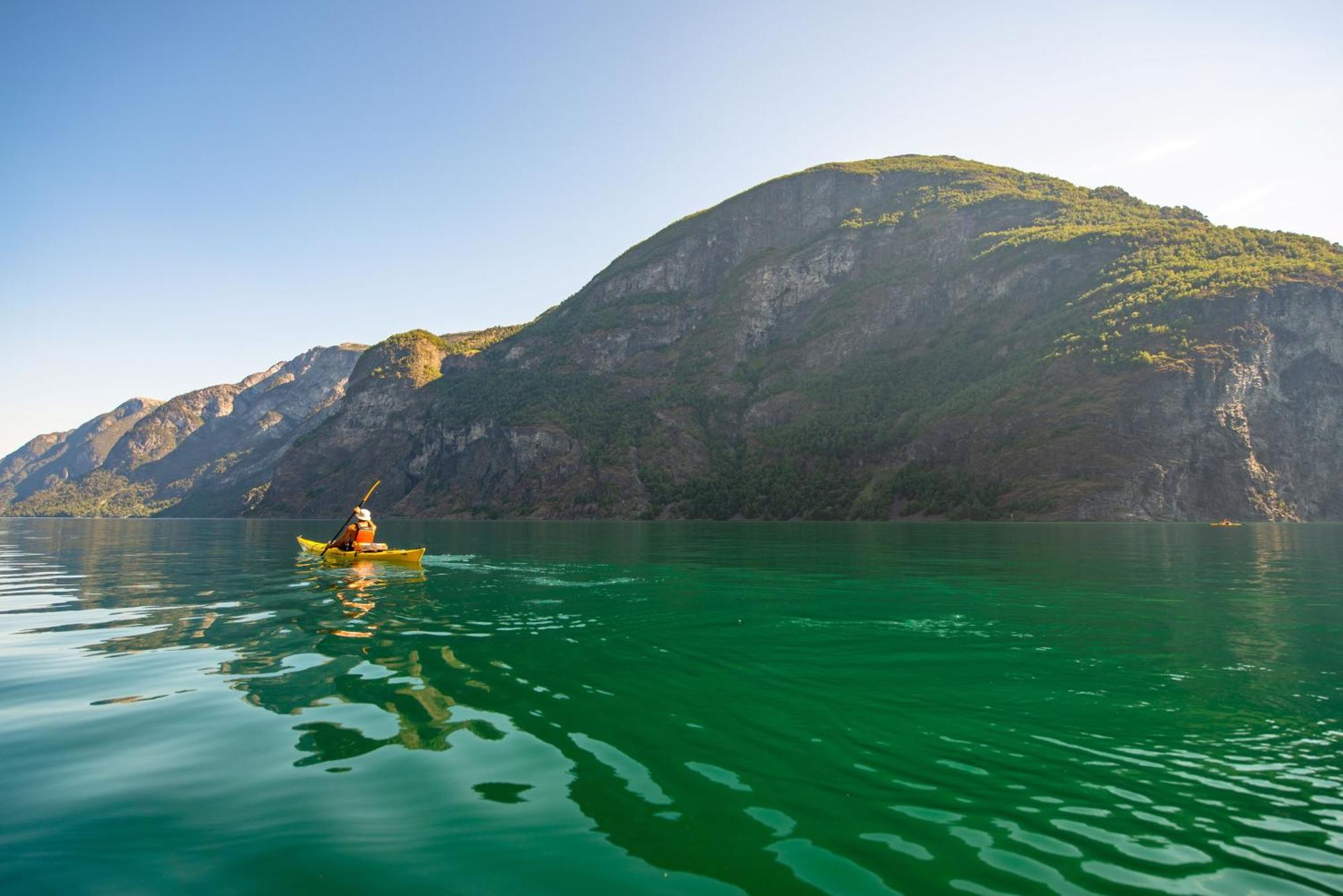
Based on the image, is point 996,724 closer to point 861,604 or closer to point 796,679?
point 796,679

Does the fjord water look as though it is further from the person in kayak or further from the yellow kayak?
the person in kayak

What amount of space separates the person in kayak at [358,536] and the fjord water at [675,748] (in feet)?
54.4

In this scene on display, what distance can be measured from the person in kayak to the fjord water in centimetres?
1657

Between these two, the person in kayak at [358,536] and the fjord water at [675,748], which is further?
the person in kayak at [358,536]

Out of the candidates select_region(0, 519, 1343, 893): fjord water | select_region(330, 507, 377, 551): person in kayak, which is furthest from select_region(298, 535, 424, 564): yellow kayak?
select_region(0, 519, 1343, 893): fjord water

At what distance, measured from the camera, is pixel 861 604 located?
2622 cm

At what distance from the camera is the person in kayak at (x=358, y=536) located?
42531mm

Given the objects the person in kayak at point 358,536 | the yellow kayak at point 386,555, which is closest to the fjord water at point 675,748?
the yellow kayak at point 386,555

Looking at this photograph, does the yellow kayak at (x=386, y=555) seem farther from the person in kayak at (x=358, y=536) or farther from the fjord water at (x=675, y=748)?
the fjord water at (x=675, y=748)

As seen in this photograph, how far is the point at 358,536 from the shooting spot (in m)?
42.8

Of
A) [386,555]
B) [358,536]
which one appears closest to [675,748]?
[386,555]

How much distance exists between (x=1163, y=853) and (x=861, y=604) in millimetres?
19506

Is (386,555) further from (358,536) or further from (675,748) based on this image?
(675,748)

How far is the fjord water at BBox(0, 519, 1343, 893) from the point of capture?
268 inches
